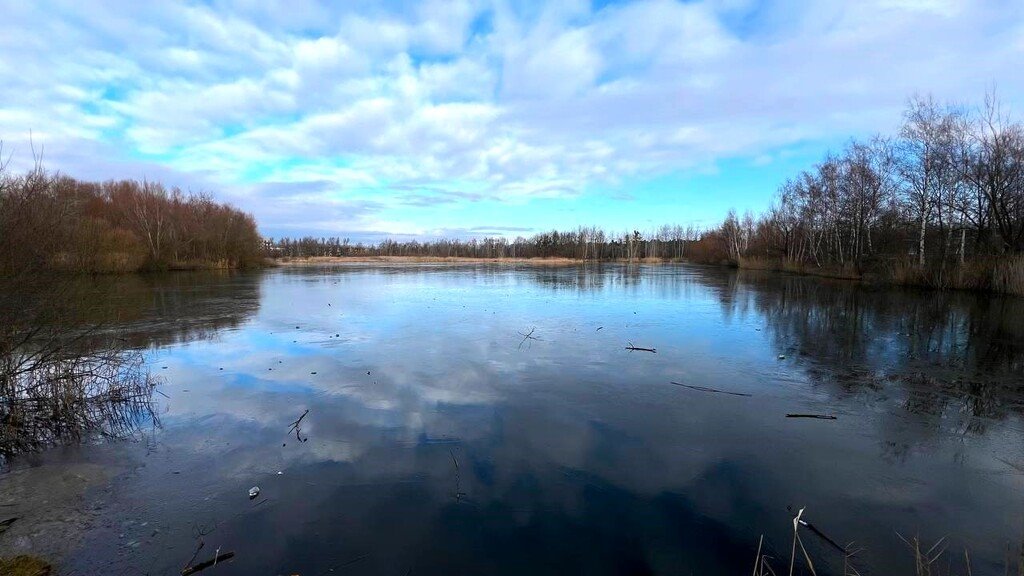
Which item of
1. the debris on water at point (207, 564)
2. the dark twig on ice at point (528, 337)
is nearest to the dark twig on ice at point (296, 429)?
the debris on water at point (207, 564)

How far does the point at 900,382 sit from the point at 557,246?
9727 centimetres

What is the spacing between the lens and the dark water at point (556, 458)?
144 inches

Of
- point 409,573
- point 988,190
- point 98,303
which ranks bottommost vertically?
point 409,573

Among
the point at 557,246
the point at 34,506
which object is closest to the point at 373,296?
the point at 34,506

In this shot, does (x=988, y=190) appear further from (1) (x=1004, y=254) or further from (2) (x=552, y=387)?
(2) (x=552, y=387)

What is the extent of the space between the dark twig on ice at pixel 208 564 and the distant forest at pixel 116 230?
12.4 ft

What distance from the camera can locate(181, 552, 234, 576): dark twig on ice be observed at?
3.36 meters

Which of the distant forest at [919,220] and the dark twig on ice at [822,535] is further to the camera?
the distant forest at [919,220]

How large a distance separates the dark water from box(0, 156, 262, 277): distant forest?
151 centimetres

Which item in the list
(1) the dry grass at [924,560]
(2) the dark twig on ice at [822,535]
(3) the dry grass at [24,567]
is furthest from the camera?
(2) the dark twig on ice at [822,535]

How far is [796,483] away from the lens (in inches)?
181

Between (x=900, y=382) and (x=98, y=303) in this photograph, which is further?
(x=900, y=382)

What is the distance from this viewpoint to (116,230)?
35.3 m

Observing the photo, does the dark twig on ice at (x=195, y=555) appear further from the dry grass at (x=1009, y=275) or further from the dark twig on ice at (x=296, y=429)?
the dry grass at (x=1009, y=275)
